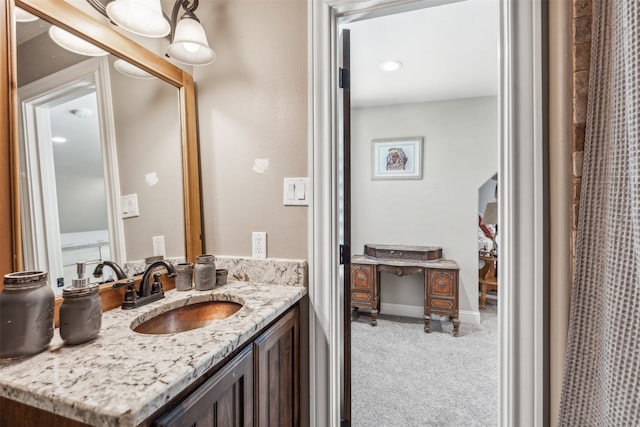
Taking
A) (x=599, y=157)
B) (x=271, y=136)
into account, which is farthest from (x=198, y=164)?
(x=599, y=157)

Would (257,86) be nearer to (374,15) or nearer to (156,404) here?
(374,15)

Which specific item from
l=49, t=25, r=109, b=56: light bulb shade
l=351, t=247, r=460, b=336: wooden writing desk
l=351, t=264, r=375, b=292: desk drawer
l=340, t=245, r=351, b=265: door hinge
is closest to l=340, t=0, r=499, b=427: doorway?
l=351, t=247, r=460, b=336: wooden writing desk

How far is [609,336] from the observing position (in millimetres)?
601

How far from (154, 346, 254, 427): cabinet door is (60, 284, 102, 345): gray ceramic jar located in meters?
0.34

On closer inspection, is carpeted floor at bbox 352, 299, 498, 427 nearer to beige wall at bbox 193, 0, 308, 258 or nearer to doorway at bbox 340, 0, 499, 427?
doorway at bbox 340, 0, 499, 427

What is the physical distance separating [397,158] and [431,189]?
53 cm

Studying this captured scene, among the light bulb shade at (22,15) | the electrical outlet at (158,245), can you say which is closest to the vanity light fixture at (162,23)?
the light bulb shade at (22,15)

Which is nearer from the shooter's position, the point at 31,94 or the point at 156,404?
the point at 156,404

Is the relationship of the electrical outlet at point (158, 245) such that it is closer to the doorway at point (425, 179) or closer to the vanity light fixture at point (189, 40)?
the vanity light fixture at point (189, 40)

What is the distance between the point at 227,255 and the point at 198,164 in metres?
0.48

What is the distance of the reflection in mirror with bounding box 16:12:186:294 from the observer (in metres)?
0.87

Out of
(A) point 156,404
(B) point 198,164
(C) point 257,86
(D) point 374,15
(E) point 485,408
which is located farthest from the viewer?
(E) point 485,408

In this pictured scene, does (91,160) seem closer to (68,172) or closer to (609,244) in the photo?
(68,172)

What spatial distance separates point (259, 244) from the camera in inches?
54.9
